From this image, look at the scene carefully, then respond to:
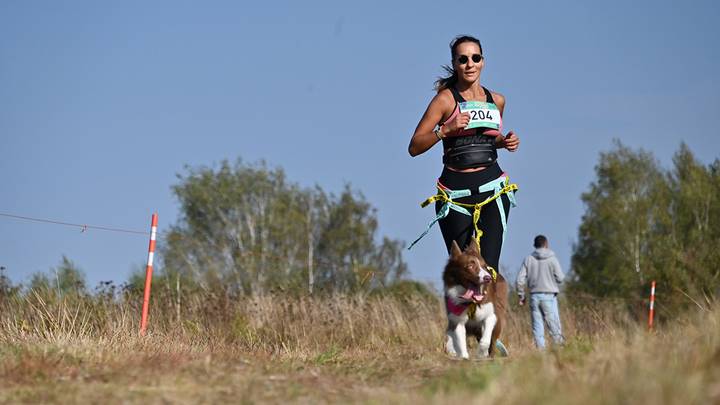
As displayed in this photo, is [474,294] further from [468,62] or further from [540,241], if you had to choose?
[540,241]

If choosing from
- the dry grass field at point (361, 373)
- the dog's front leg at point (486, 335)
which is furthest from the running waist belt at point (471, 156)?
the dry grass field at point (361, 373)

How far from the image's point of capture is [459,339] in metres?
7.04

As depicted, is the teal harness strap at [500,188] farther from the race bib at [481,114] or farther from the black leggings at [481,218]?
the race bib at [481,114]

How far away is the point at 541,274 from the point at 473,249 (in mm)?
6619

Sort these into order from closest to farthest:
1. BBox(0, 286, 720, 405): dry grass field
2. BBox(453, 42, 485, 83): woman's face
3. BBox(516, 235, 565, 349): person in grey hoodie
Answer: BBox(0, 286, 720, 405): dry grass field → BBox(453, 42, 485, 83): woman's face → BBox(516, 235, 565, 349): person in grey hoodie

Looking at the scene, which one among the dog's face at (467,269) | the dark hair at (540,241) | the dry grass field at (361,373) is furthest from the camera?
the dark hair at (540,241)

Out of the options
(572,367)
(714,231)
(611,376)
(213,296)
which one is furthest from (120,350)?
(714,231)

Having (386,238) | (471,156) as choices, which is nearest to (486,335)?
(471,156)

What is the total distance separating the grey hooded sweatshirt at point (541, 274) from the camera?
13.5 metres

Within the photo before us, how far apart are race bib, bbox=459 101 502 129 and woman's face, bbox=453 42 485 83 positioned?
0.23 metres

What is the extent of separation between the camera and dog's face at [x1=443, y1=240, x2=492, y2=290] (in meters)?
6.91

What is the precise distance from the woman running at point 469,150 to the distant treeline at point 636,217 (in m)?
40.6

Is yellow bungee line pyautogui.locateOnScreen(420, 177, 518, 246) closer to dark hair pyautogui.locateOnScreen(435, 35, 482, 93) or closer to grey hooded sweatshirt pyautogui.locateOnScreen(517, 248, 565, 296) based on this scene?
dark hair pyautogui.locateOnScreen(435, 35, 482, 93)

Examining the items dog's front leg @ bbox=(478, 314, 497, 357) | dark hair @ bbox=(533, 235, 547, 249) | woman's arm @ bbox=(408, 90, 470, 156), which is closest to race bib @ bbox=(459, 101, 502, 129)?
woman's arm @ bbox=(408, 90, 470, 156)
